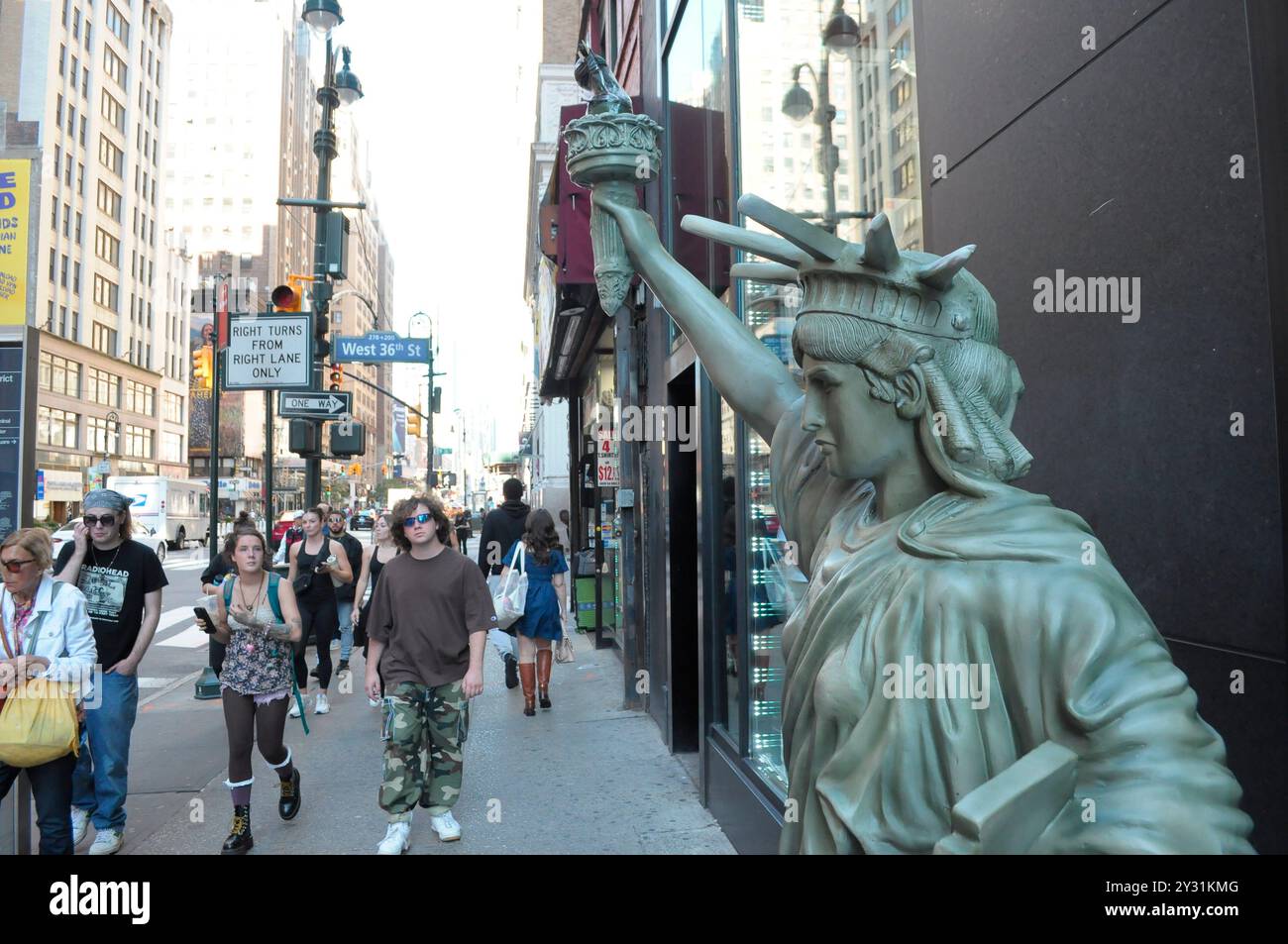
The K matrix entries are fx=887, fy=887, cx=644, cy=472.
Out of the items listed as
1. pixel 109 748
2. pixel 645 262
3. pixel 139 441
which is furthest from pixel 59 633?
→ pixel 139 441

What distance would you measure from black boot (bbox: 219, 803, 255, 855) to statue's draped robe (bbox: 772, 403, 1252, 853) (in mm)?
4808

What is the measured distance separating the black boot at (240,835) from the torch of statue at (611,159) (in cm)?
464

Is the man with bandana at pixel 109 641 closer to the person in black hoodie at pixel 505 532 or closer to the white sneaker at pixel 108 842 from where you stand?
the white sneaker at pixel 108 842

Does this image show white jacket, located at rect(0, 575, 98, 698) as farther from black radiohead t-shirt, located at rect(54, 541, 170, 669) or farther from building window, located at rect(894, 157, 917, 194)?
building window, located at rect(894, 157, 917, 194)

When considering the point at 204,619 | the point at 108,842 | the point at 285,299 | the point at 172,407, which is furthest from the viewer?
the point at 172,407

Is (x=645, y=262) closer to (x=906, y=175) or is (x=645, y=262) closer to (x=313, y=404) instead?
(x=906, y=175)

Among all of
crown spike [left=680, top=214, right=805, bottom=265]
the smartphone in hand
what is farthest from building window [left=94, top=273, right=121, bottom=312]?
crown spike [left=680, top=214, right=805, bottom=265]

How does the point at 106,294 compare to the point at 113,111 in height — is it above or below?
below

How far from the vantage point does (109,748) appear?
17.3 feet

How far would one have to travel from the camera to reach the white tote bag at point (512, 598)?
8594mm

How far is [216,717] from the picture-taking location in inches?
349

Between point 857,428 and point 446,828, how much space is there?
4.77 m
